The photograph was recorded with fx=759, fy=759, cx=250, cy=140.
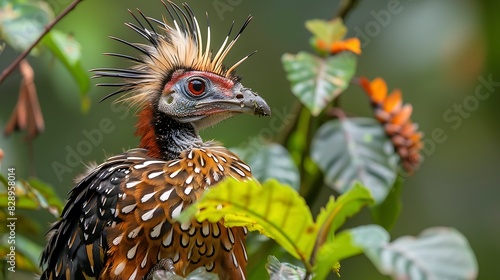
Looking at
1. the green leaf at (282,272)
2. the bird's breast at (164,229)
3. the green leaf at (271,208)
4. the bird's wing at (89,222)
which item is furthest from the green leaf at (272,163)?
the green leaf at (271,208)

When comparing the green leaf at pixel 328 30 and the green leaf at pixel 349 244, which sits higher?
the green leaf at pixel 328 30

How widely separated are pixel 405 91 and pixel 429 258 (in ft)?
18.2

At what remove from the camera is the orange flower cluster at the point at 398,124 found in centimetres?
351

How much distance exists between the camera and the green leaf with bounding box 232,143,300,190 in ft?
11.8

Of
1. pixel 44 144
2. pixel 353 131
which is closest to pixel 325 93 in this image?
pixel 353 131

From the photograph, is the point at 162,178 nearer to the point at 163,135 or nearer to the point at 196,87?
the point at 163,135

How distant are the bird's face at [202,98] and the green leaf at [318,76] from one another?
21cm

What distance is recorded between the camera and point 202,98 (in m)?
3.42

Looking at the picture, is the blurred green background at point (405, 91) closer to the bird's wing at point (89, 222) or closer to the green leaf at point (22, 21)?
the green leaf at point (22, 21)

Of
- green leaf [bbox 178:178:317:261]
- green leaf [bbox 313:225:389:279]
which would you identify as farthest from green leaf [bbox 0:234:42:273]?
green leaf [bbox 313:225:389:279]

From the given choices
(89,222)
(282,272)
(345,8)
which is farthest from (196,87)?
(282,272)

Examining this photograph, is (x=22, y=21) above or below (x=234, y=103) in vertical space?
above

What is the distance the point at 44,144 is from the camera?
7.42 m

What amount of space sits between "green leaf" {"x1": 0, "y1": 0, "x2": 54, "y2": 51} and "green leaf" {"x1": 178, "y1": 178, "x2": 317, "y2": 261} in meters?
1.75
